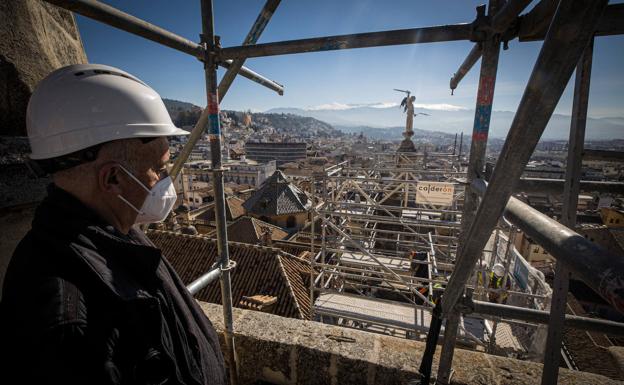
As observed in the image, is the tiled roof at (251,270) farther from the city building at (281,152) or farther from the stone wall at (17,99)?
the city building at (281,152)

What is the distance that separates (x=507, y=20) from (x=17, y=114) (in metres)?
2.75

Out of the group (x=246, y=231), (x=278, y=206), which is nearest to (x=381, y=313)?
(x=246, y=231)

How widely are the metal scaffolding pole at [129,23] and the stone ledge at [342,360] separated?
7.30 feet

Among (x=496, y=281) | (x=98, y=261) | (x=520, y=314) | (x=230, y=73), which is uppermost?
(x=230, y=73)

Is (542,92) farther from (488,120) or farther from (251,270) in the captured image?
(251,270)

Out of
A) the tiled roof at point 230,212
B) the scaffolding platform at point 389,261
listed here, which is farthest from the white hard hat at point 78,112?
the tiled roof at point 230,212

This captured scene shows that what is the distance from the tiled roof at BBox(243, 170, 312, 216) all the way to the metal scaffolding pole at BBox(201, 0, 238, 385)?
71.3ft

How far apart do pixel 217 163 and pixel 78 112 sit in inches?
49.8

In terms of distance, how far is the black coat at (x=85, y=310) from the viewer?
2.68 feet

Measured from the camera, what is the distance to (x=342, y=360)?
222cm

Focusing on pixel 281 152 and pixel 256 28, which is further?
pixel 281 152

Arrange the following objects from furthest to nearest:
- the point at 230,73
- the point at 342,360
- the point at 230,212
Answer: the point at 230,212 < the point at 230,73 < the point at 342,360

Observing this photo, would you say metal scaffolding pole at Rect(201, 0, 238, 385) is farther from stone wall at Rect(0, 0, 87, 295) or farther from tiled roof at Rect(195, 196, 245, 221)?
tiled roof at Rect(195, 196, 245, 221)

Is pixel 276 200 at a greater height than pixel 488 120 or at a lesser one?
lesser
